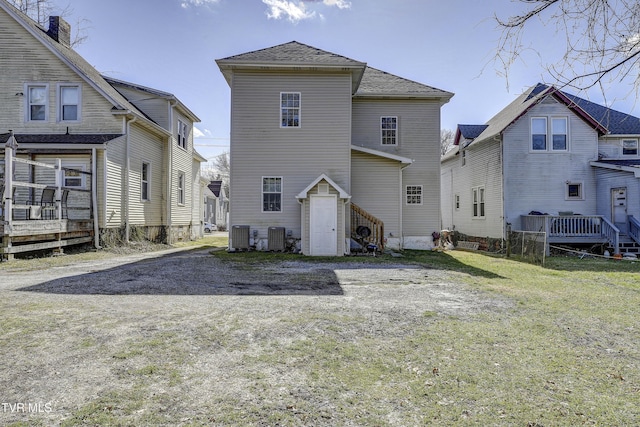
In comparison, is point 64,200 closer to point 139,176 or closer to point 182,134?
point 139,176

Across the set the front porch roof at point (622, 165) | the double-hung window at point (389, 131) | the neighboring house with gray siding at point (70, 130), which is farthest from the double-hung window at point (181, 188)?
the front porch roof at point (622, 165)

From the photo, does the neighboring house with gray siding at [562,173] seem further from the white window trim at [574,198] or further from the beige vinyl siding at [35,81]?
the beige vinyl siding at [35,81]

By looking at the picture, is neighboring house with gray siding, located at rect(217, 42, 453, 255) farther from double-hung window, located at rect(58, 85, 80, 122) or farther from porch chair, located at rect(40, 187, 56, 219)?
double-hung window, located at rect(58, 85, 80, 122)

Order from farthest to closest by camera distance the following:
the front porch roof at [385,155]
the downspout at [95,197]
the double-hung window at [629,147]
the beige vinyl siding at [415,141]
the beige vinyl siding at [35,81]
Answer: the double-hung window at [629,147] < the beige vinyl siding at [415,141] < the front porch roof at [385,155] < the beige vinyl siding at [35,81] < the downspout at [95,197]

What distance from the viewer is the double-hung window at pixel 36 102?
15.0 m

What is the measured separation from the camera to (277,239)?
14.4 m

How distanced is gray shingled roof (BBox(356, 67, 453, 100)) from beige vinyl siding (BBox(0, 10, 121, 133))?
1093cm

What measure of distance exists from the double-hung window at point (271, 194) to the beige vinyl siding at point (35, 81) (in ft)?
20.9

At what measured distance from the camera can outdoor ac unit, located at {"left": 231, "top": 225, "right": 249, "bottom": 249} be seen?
1445 cm

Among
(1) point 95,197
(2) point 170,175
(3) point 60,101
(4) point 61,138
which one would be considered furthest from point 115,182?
(2) point 170,175

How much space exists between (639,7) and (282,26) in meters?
11.1

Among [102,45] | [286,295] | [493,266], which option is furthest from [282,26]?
[102,45]

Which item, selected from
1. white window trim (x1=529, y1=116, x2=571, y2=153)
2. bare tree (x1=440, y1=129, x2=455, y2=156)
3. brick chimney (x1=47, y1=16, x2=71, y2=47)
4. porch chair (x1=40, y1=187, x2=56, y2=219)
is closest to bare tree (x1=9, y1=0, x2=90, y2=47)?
brick chimney (x1=47, y1=16, x2=71, y2=47)

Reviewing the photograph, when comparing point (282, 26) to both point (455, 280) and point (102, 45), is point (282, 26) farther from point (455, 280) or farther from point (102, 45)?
point (102, 45)
